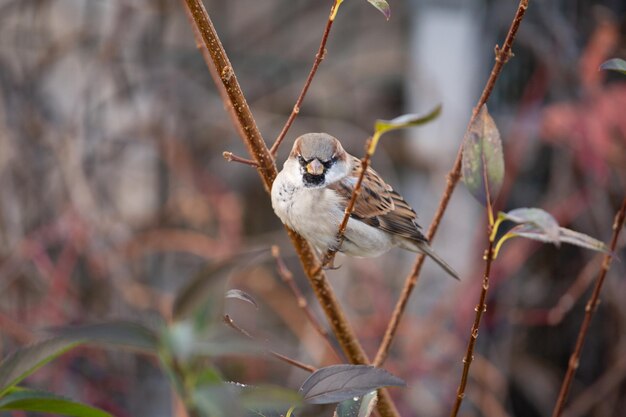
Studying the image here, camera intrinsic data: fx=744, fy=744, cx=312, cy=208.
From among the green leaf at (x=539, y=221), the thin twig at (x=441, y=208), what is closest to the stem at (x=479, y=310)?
the green leaf at (x=539, y=221)

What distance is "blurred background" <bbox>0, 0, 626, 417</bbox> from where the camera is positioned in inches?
67.2

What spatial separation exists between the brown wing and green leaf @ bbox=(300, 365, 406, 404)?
0.60 metres

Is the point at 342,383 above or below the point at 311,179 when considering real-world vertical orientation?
below

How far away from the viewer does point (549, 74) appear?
188 cm

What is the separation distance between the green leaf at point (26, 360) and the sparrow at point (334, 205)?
374 mm

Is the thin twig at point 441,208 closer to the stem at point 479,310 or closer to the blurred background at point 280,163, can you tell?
the stem at point 479,310

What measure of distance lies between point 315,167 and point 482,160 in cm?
50

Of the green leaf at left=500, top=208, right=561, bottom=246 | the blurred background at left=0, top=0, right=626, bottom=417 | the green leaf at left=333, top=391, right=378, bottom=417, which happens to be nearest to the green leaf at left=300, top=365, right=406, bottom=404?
the green leaf at left=333, top=391, right=378, bottom=417

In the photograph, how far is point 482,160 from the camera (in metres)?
0.53

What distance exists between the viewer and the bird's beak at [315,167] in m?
1.01

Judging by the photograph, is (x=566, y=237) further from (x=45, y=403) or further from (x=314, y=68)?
(x=45, y=403)

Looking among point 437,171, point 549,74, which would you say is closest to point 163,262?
point 437,171

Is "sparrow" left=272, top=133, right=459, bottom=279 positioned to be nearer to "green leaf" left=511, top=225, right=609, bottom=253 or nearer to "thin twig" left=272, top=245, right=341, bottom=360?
"thin twig" left=272, top=245, right=341, bottom=360

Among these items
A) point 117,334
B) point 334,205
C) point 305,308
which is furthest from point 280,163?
point 117,334
